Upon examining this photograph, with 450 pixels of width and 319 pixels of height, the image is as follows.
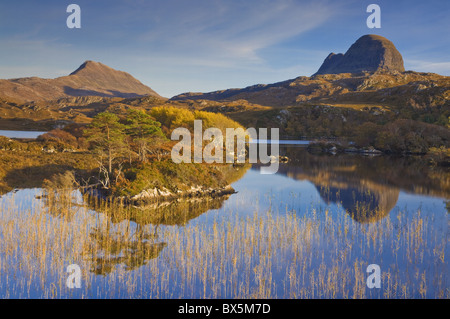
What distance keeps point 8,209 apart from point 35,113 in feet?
538

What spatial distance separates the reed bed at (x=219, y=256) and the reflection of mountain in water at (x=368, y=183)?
425 cm

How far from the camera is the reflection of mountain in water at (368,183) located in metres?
22.8

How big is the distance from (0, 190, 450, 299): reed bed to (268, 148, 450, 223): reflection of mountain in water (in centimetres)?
425

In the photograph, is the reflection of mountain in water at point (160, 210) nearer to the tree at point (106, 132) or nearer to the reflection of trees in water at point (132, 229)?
the reflection of trees in water at point (132, 229)

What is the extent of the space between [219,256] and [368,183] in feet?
82.8

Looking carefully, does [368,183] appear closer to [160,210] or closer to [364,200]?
[364,200]

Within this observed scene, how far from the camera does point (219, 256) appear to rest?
12.6 meters

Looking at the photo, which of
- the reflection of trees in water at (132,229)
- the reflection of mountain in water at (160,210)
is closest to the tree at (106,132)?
the reflection of trees in water at (132,229)

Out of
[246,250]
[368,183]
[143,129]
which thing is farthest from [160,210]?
[368,183]

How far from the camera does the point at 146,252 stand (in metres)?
12.9

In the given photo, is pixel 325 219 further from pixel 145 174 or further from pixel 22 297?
pixel 22 297

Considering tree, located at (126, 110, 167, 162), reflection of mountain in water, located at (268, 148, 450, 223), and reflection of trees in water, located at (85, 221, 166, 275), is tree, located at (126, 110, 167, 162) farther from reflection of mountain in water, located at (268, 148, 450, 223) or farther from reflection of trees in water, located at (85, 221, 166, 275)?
reflection of mountain in water, located at (268, 148, 450, 223)

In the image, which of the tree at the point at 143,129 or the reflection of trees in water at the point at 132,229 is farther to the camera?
the tree at the point at 143,129
